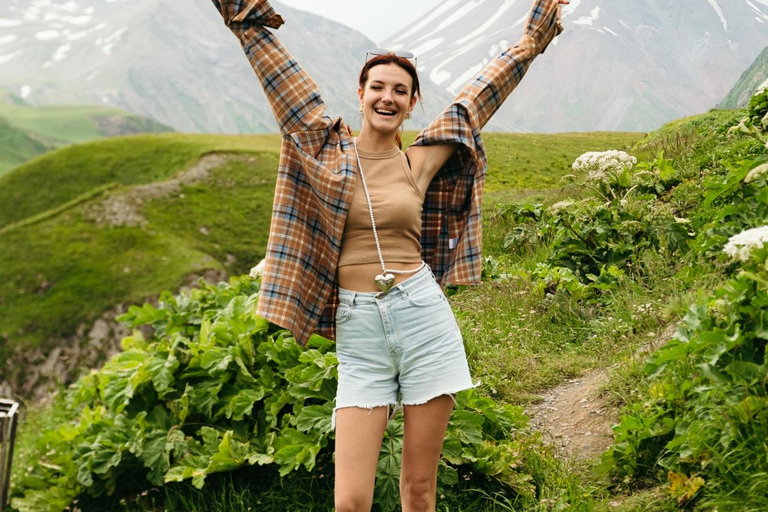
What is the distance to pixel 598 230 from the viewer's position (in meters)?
6.41

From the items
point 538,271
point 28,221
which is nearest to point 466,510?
point 538,271

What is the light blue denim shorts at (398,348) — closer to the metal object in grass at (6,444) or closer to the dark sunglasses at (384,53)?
the dark sunglasses at (384,53)

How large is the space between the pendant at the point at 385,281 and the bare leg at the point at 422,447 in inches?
19.0

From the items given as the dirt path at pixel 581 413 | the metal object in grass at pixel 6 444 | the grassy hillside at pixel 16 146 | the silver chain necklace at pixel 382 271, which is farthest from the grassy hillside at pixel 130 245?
the grassy hillside at pixel 16 146

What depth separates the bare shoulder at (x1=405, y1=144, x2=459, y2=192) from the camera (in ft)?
9.82

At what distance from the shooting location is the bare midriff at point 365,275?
2781mm

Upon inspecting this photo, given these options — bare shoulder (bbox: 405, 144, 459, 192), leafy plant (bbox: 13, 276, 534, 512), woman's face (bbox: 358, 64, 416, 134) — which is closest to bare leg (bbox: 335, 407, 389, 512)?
bare shoulder (bbox: 405, 144, 459, 192)

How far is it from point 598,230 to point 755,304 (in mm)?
3465

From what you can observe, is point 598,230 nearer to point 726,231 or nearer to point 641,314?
point 641,314

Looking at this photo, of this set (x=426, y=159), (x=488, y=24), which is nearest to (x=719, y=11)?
(x=488, y=24)

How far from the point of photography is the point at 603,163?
671cm

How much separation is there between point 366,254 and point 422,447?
31.3 inches

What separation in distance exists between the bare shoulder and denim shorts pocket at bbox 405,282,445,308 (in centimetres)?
43

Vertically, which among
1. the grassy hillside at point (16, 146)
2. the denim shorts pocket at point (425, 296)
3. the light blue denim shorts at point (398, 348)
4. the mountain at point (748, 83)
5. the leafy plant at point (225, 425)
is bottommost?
the grassy hillside at point (16, 146)
